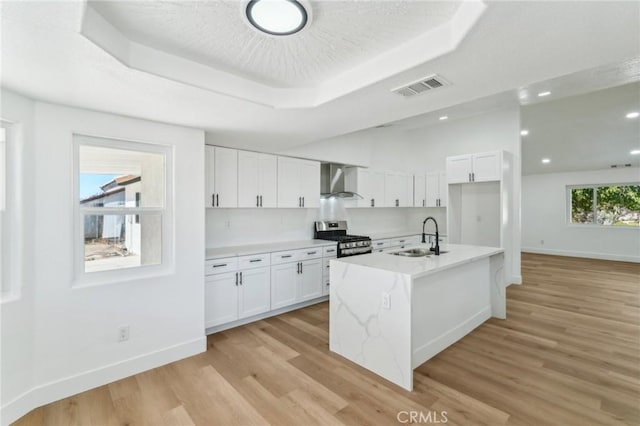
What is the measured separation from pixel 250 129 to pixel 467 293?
3.08 metres

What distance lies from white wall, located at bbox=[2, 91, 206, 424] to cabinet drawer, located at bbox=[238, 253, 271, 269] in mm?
739

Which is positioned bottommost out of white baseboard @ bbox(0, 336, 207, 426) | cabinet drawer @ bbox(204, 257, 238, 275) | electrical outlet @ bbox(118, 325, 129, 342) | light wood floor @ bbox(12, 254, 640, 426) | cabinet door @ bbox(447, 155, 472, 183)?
light wood floor @ bbox(12, 254, 640, 426)

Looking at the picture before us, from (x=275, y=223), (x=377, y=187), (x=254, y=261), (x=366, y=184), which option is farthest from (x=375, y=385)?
(x=377, y=187)

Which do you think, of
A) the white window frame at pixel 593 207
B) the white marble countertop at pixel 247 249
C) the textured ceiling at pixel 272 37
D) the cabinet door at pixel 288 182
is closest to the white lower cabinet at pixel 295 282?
the white marble countertop at pixel 247 249

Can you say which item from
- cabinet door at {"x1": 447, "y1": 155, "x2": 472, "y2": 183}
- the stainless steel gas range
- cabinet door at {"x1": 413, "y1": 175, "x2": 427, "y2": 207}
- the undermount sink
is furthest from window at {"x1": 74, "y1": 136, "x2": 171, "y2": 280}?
cabinet door at {"x1": 413, "y1": 175, "x2": 427, "y2": 207}

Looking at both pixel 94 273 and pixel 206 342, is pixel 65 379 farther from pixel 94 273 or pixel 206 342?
pixel 206 342

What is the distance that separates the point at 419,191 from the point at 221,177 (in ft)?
14.9

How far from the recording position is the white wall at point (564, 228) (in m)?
7.74

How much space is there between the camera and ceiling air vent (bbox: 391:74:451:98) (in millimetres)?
1906

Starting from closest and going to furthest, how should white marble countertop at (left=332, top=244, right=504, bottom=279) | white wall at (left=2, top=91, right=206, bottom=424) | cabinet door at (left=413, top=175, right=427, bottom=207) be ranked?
white wall at (left=2, top=91, right=206, bottom=424) → white marble countertop at (left=332, top=244, right=504, bottom=279) → cabinet door at (left=413, top=175, right=427, bottom=207)

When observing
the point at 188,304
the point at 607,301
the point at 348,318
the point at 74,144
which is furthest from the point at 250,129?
the point at 607,301

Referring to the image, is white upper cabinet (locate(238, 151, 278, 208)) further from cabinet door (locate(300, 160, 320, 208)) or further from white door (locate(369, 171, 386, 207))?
white door (locate(369, 171, 386, 207))

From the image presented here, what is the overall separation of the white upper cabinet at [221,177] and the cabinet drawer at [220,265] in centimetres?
73

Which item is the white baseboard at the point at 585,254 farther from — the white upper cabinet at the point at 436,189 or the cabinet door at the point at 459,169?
the cabinet door at the point at 459,169
